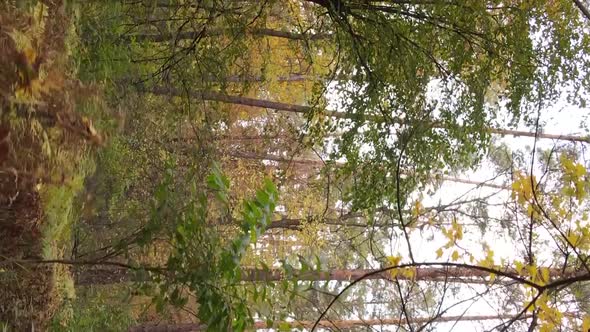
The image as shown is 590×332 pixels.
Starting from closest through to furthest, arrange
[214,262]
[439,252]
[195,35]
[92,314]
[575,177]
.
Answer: [575,177]
[439,252]
[214,262]
[195,35]
[92,314]

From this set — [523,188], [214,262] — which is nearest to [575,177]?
[523,188]

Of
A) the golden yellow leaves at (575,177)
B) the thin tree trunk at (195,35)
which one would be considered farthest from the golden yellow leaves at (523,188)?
the thin tree trunk at (195,35)

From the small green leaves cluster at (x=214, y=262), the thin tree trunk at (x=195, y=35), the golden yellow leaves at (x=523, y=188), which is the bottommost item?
the small green leaves cluster at (x=214, y=262)

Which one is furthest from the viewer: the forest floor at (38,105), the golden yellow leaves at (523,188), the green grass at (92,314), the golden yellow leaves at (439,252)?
the green grass at (92,314)

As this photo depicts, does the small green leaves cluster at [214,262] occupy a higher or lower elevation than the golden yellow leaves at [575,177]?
lower

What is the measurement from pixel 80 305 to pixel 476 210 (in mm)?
6150

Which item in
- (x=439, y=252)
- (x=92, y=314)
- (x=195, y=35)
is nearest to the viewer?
(x=439, y=252)

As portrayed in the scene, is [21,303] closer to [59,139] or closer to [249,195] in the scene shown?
[59,139]

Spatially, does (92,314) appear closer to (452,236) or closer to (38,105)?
(38,105)

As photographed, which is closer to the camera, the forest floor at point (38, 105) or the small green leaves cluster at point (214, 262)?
the forest floor at point (38, 105)

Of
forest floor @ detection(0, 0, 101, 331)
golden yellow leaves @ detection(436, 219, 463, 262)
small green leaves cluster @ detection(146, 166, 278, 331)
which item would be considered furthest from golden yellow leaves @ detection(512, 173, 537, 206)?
forest floor @ detection(0, 0, 101, 331)

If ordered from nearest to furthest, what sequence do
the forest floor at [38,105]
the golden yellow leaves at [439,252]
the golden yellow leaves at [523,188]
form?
the forest floor at [38,105], the golden yellow leaves at [523,188], the golden yellow leaves at [439,252]

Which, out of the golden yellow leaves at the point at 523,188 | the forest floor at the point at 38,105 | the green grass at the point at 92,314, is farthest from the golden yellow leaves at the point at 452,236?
the green grass at the point at 92,314

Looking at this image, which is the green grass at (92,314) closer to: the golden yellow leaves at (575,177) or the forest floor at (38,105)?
the forest floor at (38,105)
